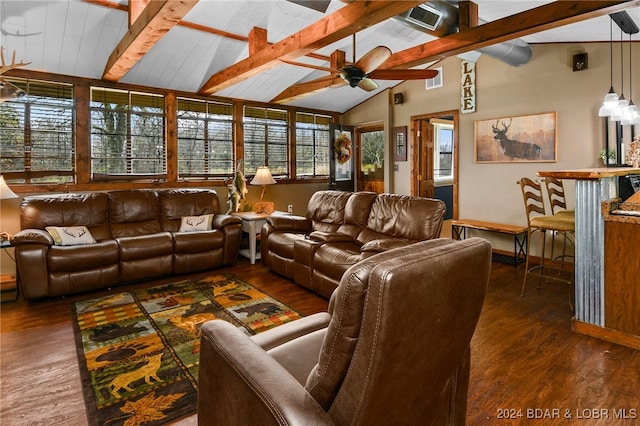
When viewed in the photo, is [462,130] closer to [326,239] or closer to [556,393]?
[326,239]

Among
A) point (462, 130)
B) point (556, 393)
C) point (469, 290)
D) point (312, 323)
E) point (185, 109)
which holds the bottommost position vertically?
point (556, 393)

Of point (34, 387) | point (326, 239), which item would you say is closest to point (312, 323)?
point (34, 387)

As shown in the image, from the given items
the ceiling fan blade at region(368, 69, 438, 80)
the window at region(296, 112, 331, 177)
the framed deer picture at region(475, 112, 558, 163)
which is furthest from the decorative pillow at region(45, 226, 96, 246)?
the framed deer picture at region(475, 112, 558, 163)

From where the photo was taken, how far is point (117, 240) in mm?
4215

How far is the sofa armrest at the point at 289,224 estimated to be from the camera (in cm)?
477

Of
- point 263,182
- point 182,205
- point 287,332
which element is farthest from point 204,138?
point 287,332

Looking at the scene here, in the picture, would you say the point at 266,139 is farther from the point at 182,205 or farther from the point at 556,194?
the point at 556,194

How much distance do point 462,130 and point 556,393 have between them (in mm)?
4416

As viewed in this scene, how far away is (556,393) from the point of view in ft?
7.11

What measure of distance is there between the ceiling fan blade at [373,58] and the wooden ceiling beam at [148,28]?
4.60ft

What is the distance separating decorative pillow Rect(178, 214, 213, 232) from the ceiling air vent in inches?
133

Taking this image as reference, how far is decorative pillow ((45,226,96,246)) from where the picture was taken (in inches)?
159

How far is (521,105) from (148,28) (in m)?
4.63

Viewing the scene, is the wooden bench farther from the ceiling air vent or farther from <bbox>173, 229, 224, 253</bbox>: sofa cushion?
<bbox>173, 229, 224, 253</bbox>: sofa cushion
